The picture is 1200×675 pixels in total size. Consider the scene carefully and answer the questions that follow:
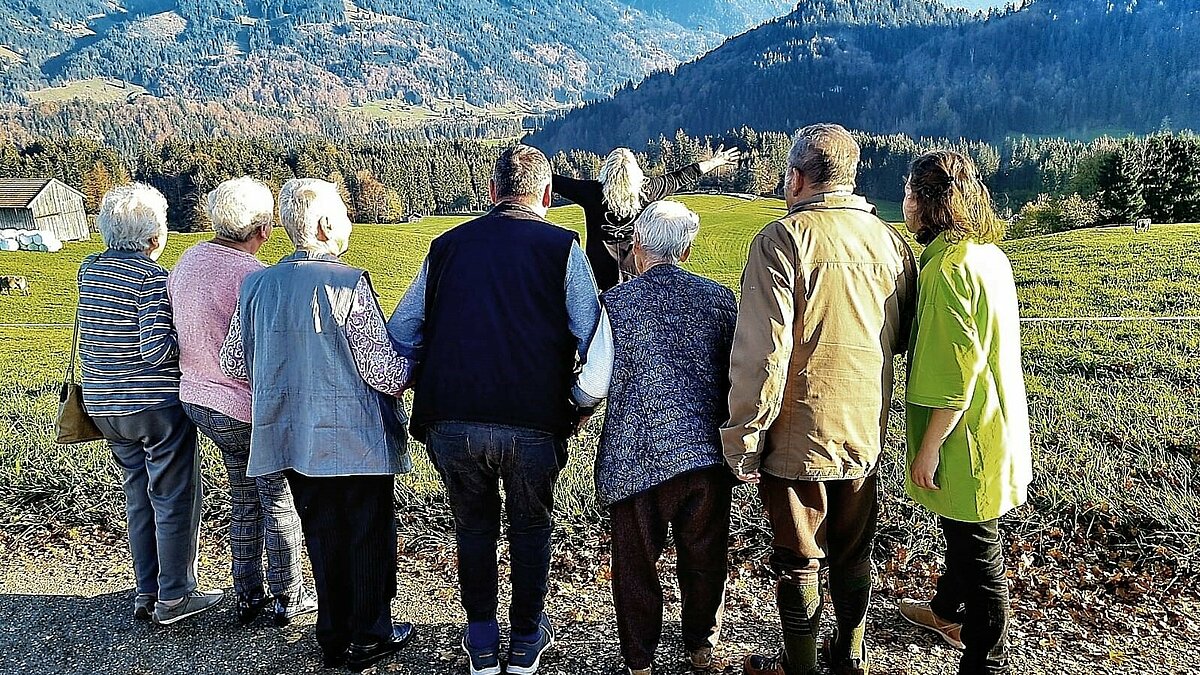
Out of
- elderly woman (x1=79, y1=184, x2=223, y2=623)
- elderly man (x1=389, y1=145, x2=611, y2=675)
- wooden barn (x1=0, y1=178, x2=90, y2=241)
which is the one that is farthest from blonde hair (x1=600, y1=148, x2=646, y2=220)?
wooden barn (x1=0, y1=178, x2=90, y2=241)

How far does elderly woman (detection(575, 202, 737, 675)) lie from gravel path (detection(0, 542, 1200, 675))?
652 mm

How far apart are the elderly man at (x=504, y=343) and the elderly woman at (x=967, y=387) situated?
44.0 inches

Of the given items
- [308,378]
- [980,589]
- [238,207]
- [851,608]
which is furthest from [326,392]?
[980,589]

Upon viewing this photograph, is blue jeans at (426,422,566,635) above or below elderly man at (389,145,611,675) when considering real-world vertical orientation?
below

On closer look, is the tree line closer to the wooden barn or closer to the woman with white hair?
the wooden barn

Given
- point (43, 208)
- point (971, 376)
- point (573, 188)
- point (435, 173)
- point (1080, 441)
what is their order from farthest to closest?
point (435, 173)
point (43, 208)
point (1080, 441)
point (573, 188)
point (971, 376)

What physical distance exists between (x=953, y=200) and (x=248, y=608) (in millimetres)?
3167

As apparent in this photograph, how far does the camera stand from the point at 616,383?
9.20 ft

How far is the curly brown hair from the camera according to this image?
2562 millimetres

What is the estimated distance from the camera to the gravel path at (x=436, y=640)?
3062 mm

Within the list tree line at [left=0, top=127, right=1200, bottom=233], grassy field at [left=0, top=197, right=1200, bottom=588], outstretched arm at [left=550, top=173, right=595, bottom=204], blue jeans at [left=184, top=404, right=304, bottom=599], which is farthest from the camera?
tree line at [left=0, top=127, right=1200, bottom=233]

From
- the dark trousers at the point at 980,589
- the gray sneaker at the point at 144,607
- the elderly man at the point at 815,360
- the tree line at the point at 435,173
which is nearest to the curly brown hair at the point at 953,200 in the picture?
the elderly man at the point at 815,360

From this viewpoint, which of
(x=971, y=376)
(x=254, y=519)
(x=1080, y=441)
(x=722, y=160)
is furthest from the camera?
(x=1080, y=441)

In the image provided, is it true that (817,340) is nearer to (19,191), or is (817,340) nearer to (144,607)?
(144,607)
